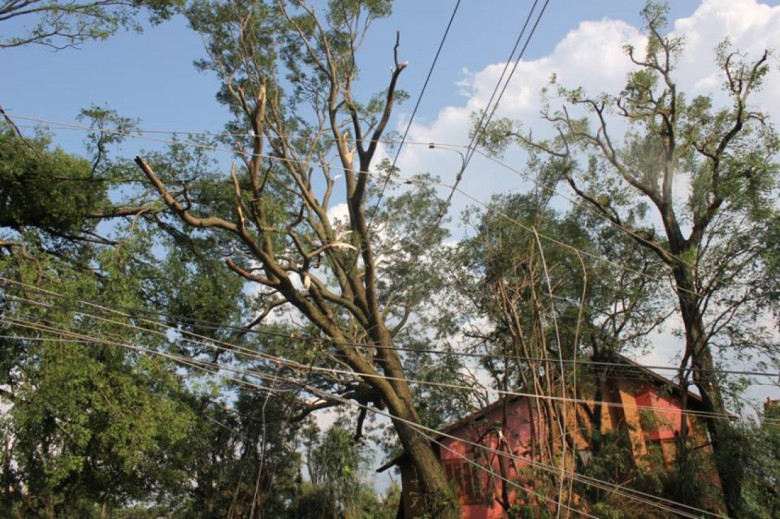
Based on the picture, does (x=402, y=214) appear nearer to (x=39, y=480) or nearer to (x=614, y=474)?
(x=614, y=474)

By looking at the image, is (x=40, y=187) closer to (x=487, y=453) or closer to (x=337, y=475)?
(x=487, y=453)

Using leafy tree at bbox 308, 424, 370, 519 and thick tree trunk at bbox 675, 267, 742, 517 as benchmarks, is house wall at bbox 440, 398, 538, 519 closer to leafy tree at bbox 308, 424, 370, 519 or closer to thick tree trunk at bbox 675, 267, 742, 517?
thick tree trunk at bbox 675, 267, 742, 517

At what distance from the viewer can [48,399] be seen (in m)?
10.4

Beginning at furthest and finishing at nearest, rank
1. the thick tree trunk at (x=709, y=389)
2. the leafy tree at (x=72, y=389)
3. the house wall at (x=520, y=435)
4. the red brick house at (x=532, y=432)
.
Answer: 1. the house wall at (x=520, y=435)
2. the red brick house at (x=532, y=432)
3. the thick tree trunk at (x=709, y=389)
4. the leafy tree at (x=72, y=389)

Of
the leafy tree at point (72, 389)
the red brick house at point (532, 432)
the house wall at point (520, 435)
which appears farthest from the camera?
the house wall at point (520, 435)

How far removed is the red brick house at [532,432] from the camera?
484 inches

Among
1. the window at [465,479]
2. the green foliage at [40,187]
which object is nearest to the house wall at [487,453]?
the window at [465,479]

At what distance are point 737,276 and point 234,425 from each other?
15.2 metres

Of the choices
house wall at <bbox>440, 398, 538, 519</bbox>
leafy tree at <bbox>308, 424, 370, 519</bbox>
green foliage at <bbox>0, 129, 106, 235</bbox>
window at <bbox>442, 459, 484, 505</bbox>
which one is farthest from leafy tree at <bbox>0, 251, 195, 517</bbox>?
leafy tree at <bbox>308, 424, 370, 519</bbox>

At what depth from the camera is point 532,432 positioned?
451 inches

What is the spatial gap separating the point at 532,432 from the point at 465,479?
5.80 meters

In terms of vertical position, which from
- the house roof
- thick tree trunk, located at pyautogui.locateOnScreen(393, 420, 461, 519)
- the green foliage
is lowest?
thick tree trunk, located at pyautogui.locateOnScreen(393, 420, 461, 519)

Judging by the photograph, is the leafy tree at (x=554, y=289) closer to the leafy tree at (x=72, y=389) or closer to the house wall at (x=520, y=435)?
the house wall at (x=520, y=435)

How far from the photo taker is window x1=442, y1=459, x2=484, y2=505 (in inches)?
637
